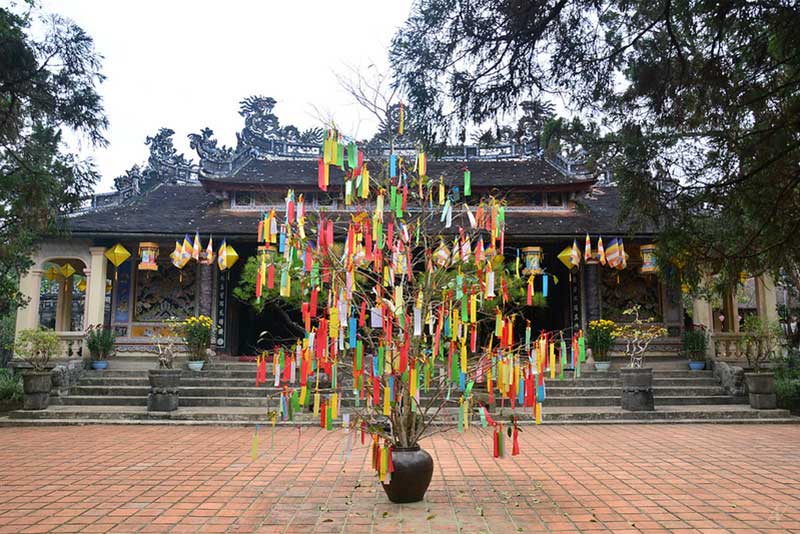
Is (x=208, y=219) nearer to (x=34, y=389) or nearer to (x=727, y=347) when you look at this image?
(x=34, y=389)

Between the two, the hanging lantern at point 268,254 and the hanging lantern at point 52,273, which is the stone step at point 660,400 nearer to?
the hanging lantern at point 268,254

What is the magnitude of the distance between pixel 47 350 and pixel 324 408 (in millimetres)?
8953

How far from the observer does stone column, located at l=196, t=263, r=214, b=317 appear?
13.6 meters

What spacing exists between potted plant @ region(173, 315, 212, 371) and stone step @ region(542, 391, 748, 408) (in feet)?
22.2

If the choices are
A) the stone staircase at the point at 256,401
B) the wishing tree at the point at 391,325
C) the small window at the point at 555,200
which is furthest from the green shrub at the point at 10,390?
the small window at the point at 555,200

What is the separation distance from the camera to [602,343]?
1234cm

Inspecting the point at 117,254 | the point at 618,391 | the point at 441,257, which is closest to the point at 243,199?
the point at 117,254

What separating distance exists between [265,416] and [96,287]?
6131 millimetres

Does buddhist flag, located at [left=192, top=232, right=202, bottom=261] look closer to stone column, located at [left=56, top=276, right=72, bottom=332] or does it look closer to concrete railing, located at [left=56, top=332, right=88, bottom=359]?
concrete railing, located at [left=56, top=332, right=88, bottom=359]

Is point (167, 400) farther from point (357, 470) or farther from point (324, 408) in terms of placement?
point (324, 408)

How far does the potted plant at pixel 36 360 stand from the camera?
32.6ft

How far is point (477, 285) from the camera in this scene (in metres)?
4.78

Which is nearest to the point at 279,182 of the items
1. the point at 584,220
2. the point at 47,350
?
the point at 47,350

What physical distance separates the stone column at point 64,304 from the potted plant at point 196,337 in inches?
169
